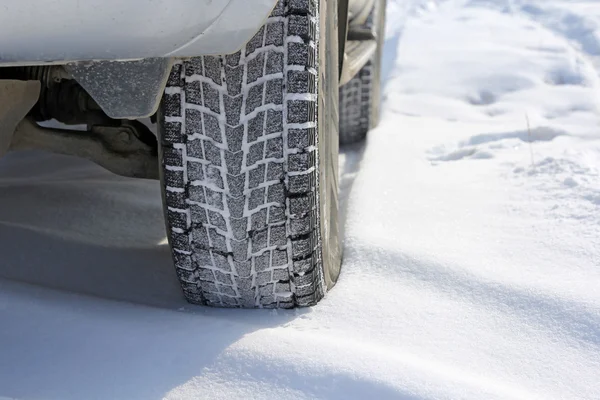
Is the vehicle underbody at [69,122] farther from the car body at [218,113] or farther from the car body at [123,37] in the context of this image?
the car body at [123,37]

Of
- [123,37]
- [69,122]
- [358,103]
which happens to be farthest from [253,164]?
[358,103]

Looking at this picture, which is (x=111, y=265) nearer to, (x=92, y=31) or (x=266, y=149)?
(x=266, y=149)

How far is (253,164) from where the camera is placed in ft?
3.83

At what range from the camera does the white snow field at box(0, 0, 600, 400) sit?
1.06m

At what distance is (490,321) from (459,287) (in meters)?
0.12

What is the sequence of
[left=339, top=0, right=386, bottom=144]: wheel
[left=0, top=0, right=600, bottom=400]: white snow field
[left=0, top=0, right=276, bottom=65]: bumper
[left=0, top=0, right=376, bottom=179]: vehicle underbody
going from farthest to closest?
[left=339, top=0, right=386, bottom=144]: wheel → [left=0, top=0, right=376, bottom=179]: vehicle underbody → [left=0, top=0, right=600, bottom=400]: white snow field → [left=0, top=0, right=276, bottom=65]: bumper

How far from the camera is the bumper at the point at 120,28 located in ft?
2.92

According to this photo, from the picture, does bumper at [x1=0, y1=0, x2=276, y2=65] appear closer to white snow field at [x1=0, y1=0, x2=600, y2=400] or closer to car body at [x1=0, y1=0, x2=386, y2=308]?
car body at [x1=0, y1=0, x2=386, y2=308]

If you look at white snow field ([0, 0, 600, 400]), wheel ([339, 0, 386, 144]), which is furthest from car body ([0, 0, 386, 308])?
wheel ([339, 0, 386, 144])

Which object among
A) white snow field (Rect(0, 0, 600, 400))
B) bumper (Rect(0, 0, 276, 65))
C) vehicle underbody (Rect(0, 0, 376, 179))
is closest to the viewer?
bumper (Rect(0, 0, 276, 65))

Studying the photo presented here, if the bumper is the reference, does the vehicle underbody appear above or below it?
below

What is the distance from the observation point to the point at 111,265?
1.53 meters

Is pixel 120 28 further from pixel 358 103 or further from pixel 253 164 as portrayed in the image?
pixel 358 103

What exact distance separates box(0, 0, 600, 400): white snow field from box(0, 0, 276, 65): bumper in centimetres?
49
